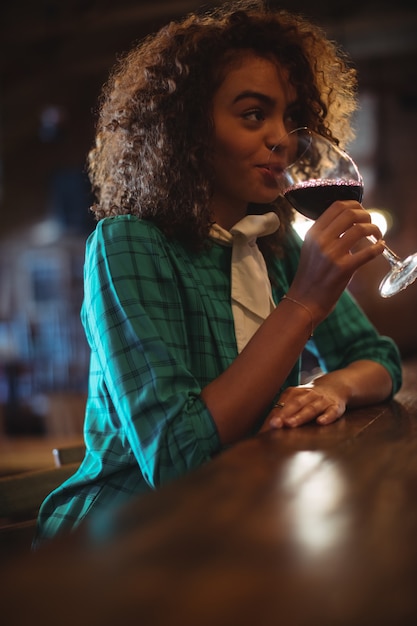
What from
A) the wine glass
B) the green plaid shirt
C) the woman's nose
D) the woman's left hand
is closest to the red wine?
the wine glass

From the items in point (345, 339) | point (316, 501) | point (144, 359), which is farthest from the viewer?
point (345, 339)

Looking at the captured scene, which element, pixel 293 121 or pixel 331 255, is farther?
pixel 293 121

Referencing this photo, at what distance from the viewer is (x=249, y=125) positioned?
141 centimetres

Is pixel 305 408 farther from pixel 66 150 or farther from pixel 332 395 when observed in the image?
pixel 66 150

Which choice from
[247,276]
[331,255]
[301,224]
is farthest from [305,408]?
[301,224]

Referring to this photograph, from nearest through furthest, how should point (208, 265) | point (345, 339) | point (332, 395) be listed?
point (332, 395) → point (208, 265) → point (345, 339)

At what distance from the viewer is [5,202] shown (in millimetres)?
9547

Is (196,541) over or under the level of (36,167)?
under

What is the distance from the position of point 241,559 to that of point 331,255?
0.75 m

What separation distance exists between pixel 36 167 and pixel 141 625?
9.58 m

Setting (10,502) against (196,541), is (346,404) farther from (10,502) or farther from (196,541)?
(196,541)

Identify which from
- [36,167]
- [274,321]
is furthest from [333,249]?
[36,167]

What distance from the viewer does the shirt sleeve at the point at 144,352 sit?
104 centimetres

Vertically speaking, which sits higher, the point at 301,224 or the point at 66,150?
the point at 66,150
